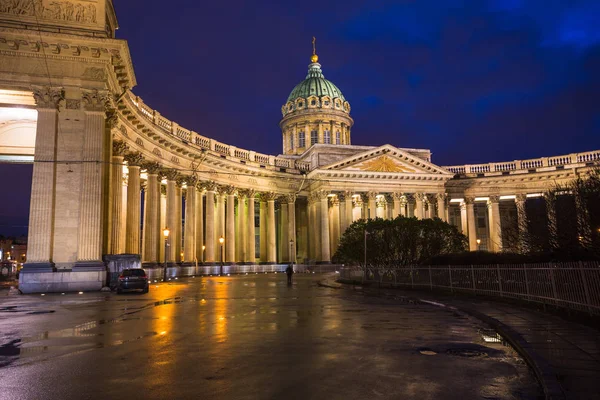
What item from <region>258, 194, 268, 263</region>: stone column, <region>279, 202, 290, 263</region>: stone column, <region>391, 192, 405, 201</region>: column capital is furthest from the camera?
<region>391, 192, 405, 201</region>: column capital

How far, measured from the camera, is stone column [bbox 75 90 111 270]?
26.8 m

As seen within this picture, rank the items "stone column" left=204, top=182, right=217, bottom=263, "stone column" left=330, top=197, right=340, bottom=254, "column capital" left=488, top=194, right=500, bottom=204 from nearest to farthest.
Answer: "stone column" left=204, top=182, right=217, bottom=263, "stone column" left=330, top=197, right=340, bottom=254, "column capital" left=488, top=194, right=500, bottom=204

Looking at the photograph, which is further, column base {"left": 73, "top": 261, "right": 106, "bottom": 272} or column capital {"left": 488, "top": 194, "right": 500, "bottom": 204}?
column capital {"left": 488, "top": 194, "right": 500, "bottom": 204}

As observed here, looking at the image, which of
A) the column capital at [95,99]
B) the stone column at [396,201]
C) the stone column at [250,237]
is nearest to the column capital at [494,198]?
the stone column at [396,201]

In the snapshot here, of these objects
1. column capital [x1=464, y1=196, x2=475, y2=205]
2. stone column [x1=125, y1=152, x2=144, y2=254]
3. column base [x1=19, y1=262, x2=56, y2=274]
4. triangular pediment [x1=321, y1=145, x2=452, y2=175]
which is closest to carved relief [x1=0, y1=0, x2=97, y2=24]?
stone column [x1=125, y1=152, x2=144, y2=254]

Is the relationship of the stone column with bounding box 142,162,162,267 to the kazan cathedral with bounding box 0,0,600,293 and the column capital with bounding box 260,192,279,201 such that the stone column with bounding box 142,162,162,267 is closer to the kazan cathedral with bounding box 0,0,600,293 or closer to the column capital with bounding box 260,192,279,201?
the kazan cathedral with bounding box 0,0,600,293

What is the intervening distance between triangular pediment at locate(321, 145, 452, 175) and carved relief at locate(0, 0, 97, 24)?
38533 mm

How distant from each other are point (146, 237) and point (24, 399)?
36233 mm

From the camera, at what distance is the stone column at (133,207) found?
37.2 m

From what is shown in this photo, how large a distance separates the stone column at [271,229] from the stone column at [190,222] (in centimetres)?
1456

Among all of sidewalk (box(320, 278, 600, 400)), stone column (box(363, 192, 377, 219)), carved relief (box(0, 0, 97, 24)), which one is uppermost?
carved relief (box(0, 0, 97, 24))

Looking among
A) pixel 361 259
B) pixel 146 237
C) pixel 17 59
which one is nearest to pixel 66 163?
pixel 17 59

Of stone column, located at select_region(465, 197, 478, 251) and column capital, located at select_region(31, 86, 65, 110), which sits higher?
column capital, located at select_region(31, 86, 65, 110)

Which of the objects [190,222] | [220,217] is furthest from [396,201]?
[190,222]
